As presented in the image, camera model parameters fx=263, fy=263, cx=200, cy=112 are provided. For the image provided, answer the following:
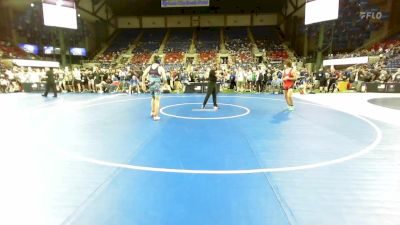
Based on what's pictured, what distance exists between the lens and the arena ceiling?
130ft

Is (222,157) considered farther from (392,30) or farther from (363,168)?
(392,30)

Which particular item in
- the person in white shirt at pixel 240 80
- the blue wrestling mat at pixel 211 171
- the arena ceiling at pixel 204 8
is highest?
the arena ceiling at pixel 204 8

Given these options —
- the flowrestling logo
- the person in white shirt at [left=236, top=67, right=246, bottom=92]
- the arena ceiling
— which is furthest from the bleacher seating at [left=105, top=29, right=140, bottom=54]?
the flowrestling logo

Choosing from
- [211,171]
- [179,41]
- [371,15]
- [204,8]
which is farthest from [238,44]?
[211,171]

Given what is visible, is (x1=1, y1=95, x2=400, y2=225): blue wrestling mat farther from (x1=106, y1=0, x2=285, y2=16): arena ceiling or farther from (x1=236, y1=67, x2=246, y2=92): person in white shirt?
(x1=106, y1=0, x2=285, y2=16): arena ceiling

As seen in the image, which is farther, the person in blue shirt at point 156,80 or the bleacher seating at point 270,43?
the bleacher seating at point 270,43

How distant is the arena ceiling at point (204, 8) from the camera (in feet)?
130

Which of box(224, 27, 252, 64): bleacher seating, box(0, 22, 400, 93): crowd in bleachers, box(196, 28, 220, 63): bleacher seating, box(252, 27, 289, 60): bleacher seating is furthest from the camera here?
box(196, 28, 220, 63): bleacher seating

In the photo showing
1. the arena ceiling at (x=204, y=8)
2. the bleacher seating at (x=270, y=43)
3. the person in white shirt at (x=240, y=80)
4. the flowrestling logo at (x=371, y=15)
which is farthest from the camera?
the arena ceiling at (x=204, y=8)

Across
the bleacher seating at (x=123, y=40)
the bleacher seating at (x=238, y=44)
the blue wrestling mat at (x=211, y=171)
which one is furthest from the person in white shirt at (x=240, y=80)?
the bleacher seating at (x=123, y=40)

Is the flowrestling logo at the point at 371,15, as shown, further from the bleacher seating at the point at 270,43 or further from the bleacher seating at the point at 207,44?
the bleacher seating at the point at 207,44

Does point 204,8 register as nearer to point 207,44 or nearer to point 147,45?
point 207,44

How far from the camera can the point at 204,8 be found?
41562 mm

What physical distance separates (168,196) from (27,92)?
787 inches
